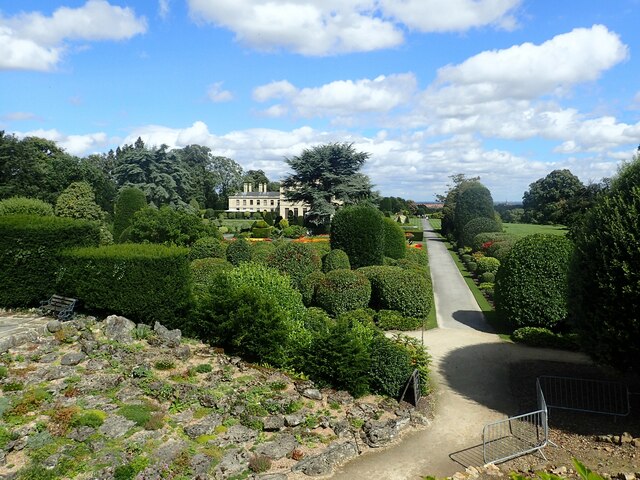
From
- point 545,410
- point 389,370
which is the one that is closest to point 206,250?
point 389,370

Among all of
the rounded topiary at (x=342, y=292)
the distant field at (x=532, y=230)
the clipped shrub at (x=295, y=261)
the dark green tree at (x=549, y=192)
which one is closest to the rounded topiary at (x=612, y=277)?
the rounded topiary at (x=342, y=292)

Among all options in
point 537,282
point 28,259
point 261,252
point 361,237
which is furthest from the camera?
point 261,252

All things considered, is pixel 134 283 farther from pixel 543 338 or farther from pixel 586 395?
pixel 543 338

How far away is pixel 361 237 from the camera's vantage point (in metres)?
21.5

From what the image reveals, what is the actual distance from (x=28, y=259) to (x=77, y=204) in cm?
2423

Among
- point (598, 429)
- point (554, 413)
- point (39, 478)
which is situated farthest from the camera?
point (554, 413)

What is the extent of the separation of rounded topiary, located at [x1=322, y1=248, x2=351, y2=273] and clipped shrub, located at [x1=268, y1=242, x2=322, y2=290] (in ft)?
1.66

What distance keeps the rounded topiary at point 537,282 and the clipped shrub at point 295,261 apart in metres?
7.26

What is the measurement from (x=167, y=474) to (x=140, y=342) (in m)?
5.18

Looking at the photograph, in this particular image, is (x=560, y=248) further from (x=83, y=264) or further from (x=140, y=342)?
(x=83, y=264)

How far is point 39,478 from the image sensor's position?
7645 mm

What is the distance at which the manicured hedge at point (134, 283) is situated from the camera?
1346 cm

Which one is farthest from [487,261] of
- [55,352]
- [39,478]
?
[39,478]

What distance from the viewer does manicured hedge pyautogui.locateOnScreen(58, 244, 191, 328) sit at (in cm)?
1346
